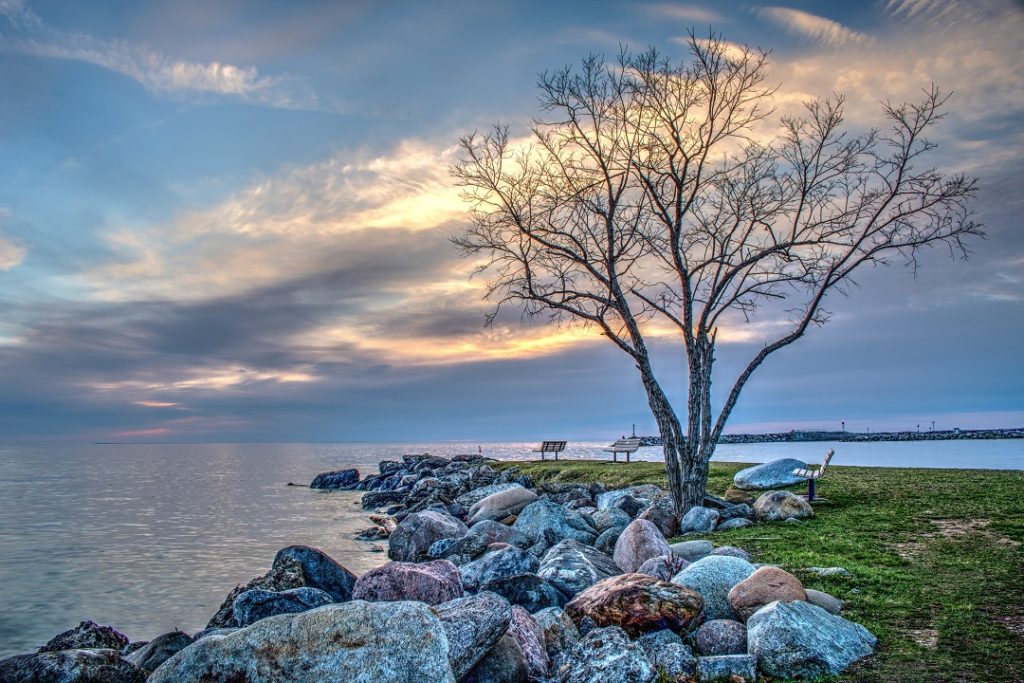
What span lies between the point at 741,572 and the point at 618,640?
117 inches

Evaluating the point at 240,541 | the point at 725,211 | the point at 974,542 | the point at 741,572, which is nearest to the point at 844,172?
the point at 725,211

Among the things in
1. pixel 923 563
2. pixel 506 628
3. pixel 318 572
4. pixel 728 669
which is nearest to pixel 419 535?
pixel 318 572

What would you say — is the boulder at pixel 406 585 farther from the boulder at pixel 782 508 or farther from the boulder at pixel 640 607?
the boulder at pixel 782 508

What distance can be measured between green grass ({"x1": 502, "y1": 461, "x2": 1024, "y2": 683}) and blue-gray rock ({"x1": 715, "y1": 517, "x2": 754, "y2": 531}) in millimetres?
561

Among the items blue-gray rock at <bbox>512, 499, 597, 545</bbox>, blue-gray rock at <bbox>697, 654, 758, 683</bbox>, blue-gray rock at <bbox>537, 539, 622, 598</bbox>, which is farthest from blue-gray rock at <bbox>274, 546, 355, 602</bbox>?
blue-gray rock at <bbox>697, 654, 758, 683</bbox>

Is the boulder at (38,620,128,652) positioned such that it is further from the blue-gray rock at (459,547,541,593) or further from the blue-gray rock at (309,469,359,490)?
the blue-gray rock at (309,469,359,490)

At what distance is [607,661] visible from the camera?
19.5 ft

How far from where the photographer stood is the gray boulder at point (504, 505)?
18.4 metres

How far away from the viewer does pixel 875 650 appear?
6461 mm

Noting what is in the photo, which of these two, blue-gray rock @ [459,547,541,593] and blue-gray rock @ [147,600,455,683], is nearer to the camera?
blue-gray rock @ [147,600,455,683]

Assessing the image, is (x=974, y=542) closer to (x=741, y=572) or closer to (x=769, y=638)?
(x=741, y=572)

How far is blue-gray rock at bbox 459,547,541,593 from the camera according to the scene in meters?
9.73

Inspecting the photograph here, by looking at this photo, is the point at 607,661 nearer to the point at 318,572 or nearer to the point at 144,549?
the point at 318,572

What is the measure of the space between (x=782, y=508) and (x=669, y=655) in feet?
30.7
